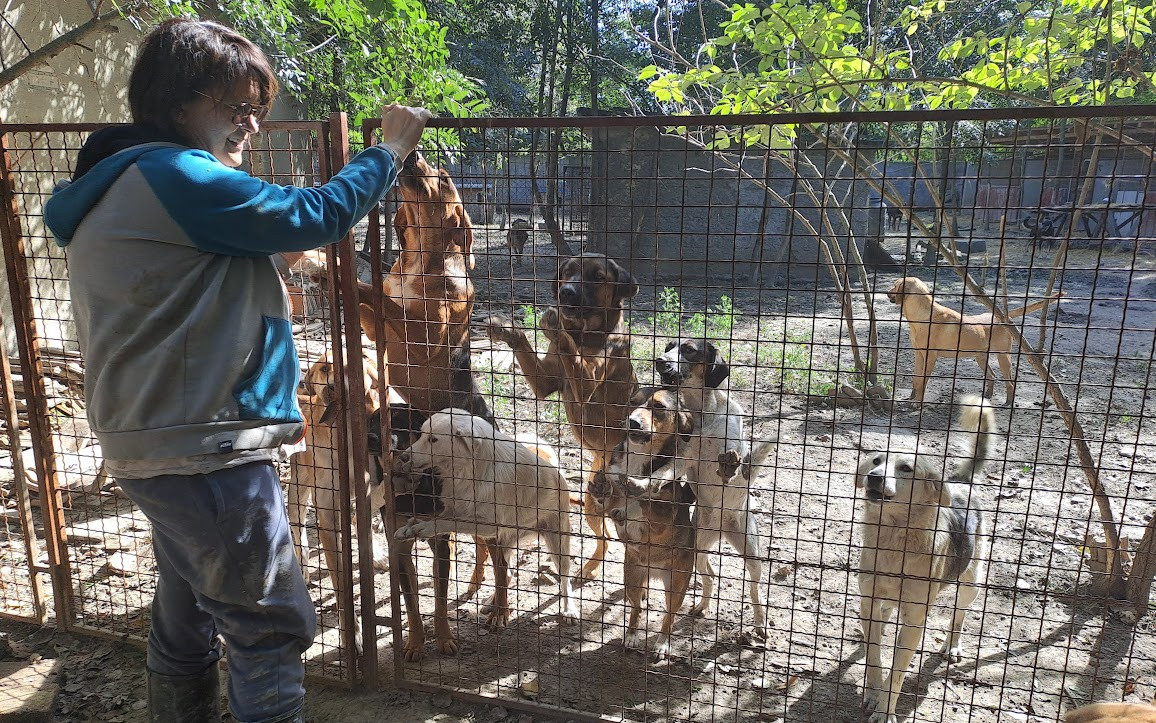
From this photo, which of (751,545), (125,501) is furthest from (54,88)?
(751,545)

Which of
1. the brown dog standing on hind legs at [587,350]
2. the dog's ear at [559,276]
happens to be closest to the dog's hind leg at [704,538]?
the brown dog standing on hind legs at [587,350]

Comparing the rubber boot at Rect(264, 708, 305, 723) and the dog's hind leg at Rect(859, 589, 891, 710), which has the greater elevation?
the rubber boot at Rect(264, 708, 305, 723)

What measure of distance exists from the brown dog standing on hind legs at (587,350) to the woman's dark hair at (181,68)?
2.16 meters

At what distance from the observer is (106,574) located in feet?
14.9

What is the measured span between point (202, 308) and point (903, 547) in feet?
9.56

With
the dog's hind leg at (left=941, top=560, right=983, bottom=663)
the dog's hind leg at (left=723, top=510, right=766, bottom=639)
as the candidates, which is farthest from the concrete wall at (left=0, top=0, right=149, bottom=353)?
the dog's hind leg at (left=941, top=560, right=983, bottom=663)

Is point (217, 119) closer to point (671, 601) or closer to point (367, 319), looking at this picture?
point (367, 319)

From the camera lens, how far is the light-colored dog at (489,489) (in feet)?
11.5

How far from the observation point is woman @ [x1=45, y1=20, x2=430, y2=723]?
6.36 feet

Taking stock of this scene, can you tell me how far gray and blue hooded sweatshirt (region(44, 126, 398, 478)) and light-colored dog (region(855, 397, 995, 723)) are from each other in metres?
2.44

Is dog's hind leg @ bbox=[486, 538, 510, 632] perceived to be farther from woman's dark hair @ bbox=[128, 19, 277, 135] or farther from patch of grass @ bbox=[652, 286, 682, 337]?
woman's dark hair @ bbox=[128, 19, 277, 135]

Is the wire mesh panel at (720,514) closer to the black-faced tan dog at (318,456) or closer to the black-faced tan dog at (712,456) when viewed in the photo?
the black-faced tan dog at (712,456)

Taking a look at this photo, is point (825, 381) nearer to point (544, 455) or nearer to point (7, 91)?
point (544, 455)

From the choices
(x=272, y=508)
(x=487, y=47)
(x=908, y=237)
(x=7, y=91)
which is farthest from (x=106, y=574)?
(x=487, y=47)
